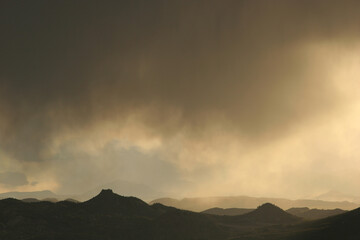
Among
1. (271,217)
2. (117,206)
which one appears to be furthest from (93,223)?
(271,217)

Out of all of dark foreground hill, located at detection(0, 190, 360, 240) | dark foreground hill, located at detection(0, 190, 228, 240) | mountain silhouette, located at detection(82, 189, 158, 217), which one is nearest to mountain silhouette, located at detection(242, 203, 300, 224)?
dark foreground hill, located at detection(0, 190, 360, 240)

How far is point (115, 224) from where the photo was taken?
534 ft

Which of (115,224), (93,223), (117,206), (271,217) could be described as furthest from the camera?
(271,217)

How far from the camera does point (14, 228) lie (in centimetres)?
14825

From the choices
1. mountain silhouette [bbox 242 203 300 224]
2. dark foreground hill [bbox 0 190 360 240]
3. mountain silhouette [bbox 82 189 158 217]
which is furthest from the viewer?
mountain silhouette [bbox 242 203 300 224]

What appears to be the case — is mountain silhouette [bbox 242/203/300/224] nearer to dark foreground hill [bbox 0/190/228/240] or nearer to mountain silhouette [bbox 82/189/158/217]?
dark foreground hill [bbox 0/190/228/240]

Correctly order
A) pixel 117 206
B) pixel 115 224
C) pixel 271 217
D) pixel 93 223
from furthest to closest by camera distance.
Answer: pixel 271 217 → pixel 117 206 → pixel 93 223 → pixel 115 224

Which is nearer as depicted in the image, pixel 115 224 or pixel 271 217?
pixel 115 224

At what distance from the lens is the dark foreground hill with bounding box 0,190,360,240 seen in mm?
143500

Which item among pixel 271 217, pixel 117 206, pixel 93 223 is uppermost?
pixel 117 206

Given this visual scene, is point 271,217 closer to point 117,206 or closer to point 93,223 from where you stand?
point 117,206

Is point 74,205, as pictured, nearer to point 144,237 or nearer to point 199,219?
point 144,237

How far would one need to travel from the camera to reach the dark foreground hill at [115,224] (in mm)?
143500

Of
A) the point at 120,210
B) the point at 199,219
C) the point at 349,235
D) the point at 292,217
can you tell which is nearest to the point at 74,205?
the point at 120,210
